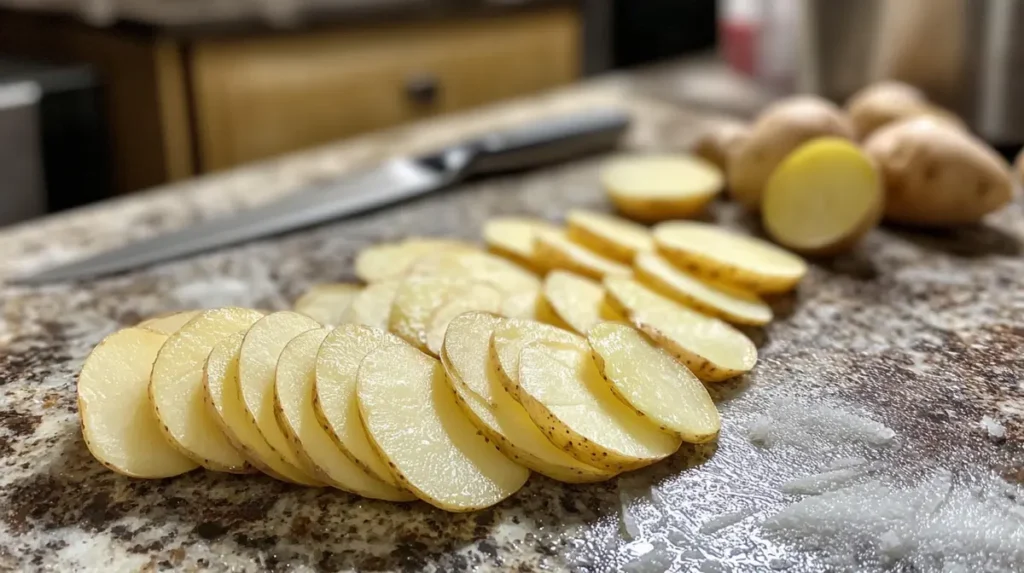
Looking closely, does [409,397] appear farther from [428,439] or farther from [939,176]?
[939,176]

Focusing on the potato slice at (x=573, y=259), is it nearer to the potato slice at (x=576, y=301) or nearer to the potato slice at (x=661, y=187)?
the potato slice at (x=576, y=301)

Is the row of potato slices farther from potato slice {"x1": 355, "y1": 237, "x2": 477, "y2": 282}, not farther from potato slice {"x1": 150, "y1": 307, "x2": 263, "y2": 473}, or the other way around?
potato slice {"x1": 355, "y1": 237, "x2": 477, "y2": 282}

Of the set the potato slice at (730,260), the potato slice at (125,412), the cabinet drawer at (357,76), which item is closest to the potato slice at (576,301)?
the potato slice at (730,260)

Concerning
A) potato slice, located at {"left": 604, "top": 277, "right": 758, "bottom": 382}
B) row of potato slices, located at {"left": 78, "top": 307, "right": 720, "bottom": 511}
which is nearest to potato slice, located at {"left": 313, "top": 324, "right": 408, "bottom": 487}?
row of potato slices, located at {"left": 78, "top": 307, "right": 720, "bottom": 511}

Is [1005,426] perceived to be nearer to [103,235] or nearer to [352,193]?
[352,193]

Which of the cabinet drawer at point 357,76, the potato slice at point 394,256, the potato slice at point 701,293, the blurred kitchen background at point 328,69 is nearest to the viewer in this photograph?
the potato slice at point 701,293
